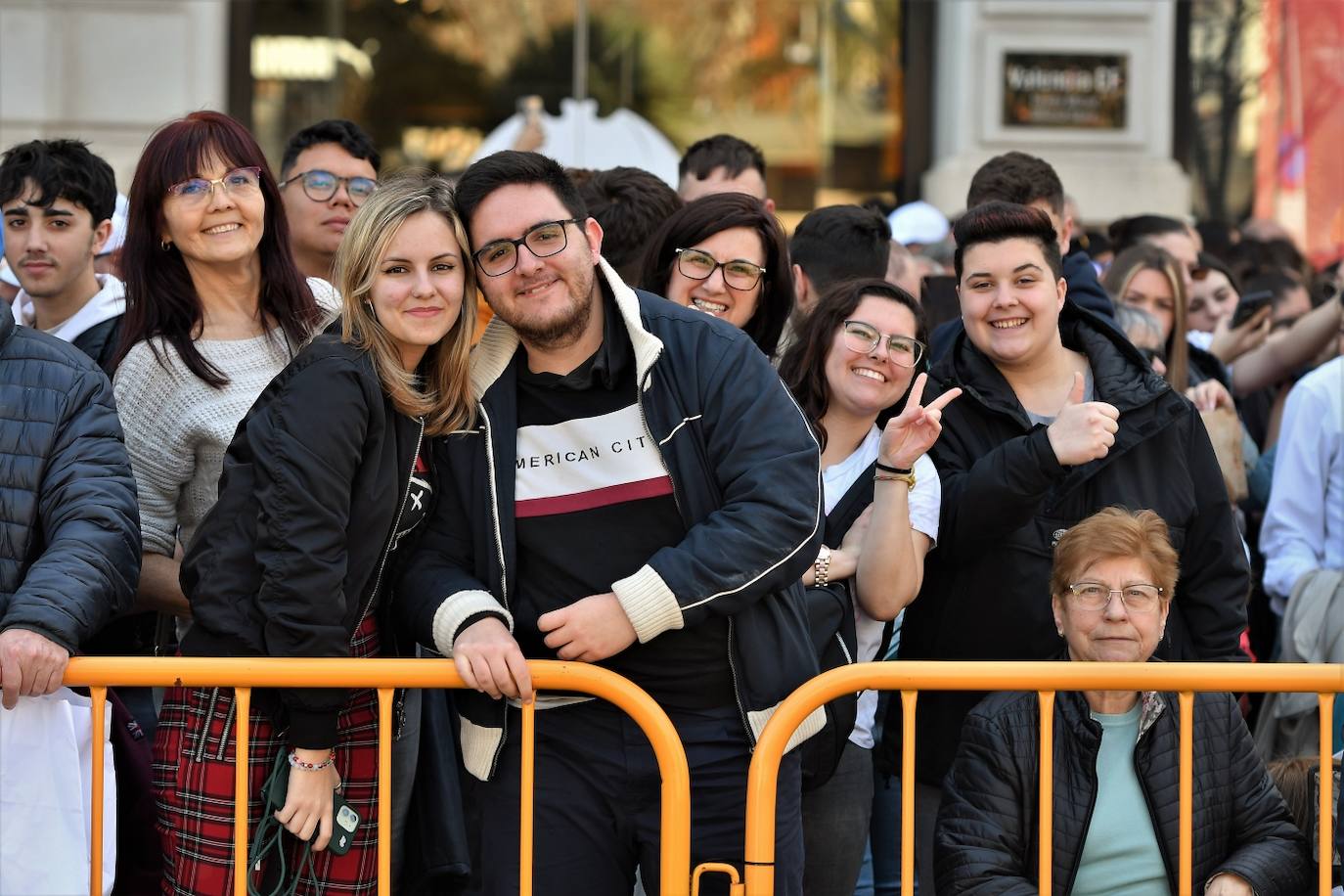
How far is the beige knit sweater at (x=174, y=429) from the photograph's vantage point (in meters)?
4.04

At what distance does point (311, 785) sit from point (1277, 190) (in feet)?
28.2

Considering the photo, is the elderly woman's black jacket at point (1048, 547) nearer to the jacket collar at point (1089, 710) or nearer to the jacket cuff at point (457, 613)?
the jacket collar at point (1089, 710)

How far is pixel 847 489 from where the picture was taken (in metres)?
4.37

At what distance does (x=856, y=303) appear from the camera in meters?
4.52

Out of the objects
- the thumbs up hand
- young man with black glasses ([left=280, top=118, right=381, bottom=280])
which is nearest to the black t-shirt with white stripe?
the thumbs up hand

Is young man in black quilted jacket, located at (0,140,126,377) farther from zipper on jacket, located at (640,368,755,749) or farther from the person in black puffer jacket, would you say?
the person in black puffer jacket

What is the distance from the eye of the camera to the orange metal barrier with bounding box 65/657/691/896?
3500mm

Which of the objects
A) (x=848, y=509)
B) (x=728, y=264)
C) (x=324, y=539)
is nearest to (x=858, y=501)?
(x=848, y=509)

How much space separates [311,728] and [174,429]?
880mm

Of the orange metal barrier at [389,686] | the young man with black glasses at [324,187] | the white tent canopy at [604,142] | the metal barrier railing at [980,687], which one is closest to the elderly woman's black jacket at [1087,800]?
the metal barrier railing at [980,687]

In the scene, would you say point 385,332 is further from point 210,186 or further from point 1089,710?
point 1089,710

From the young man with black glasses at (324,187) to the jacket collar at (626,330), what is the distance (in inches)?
63.8

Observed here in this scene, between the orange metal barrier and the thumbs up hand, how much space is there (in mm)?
1299

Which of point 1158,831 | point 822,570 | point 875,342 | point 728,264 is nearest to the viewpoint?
point 1158,831
